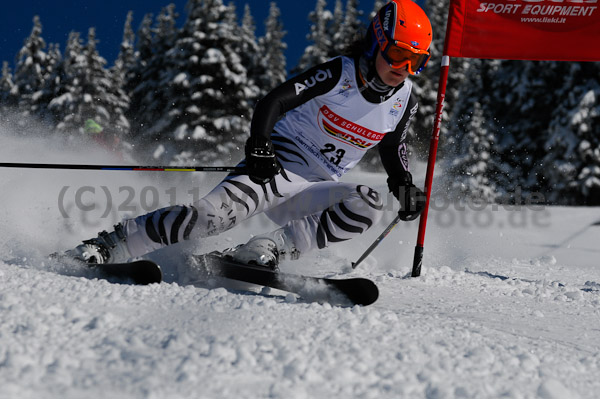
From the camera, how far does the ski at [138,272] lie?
8.24ft

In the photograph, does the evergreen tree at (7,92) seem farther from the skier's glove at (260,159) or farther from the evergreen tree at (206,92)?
the skier's glove at (260,159)

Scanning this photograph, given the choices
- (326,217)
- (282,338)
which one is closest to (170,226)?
(326,217)

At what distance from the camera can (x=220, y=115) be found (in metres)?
21.8

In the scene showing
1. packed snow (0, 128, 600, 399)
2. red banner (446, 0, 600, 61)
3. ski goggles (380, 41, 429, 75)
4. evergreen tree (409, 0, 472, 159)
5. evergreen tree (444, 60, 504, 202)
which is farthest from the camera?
evergreen tree (409, 0, 472, 159)

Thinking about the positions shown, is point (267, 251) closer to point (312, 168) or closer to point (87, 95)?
point (312, 168)

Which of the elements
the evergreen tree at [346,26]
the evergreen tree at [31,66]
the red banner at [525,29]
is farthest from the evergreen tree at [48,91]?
the red banner at [525,29]

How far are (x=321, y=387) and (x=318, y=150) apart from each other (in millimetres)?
2276

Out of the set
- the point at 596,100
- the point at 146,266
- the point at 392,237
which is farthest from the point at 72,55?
the point at 146,266

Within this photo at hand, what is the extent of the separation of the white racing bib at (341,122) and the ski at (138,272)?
144 cm

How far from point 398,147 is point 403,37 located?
86cm

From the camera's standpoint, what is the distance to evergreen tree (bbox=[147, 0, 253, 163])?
2130cm

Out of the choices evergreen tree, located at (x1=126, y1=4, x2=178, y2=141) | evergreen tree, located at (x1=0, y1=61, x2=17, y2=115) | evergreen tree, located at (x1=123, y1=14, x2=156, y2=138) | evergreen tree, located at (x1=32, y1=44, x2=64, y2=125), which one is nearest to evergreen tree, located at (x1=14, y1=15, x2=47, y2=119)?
evergreen tree, located at (x1=32, y1=44, x2=64, y2=125)

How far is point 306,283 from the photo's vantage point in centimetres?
261

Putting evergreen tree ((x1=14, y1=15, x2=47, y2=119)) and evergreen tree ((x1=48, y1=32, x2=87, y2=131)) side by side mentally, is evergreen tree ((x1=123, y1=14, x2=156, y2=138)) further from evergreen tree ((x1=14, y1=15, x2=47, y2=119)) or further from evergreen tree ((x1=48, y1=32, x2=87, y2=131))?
evergreen tree ((x1=14, y1=15, x2=47, y2=119))
